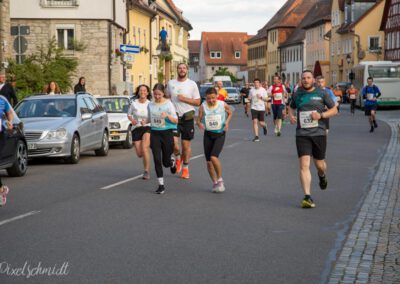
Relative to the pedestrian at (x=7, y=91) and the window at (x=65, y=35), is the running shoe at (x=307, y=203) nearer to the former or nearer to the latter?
the pedestrian at (x=7, y=91)

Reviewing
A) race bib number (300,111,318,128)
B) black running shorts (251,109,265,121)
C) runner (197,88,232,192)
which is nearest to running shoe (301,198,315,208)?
race bib number (300,111,318,128)

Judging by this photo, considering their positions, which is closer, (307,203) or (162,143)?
(307,203)

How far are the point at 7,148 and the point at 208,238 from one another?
736cm

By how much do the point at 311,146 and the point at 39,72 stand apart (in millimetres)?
18780

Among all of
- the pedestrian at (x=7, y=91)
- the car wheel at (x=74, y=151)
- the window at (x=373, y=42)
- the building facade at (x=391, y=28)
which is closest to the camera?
the car wheel at (x=74, y=151)

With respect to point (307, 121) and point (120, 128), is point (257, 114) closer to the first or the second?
point (120, 128)

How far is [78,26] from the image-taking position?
4853 cm

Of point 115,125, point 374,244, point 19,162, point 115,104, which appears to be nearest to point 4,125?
point 19,162

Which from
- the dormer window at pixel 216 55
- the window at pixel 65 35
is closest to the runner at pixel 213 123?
the window at pixel 65 35

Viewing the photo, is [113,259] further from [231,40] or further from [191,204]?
[231,40]

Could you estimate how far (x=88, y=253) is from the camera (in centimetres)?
808

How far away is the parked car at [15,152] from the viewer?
1548 cm

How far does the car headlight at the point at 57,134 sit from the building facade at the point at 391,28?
6208 centimetres

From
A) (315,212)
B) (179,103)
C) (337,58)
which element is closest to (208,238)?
(315,212)
